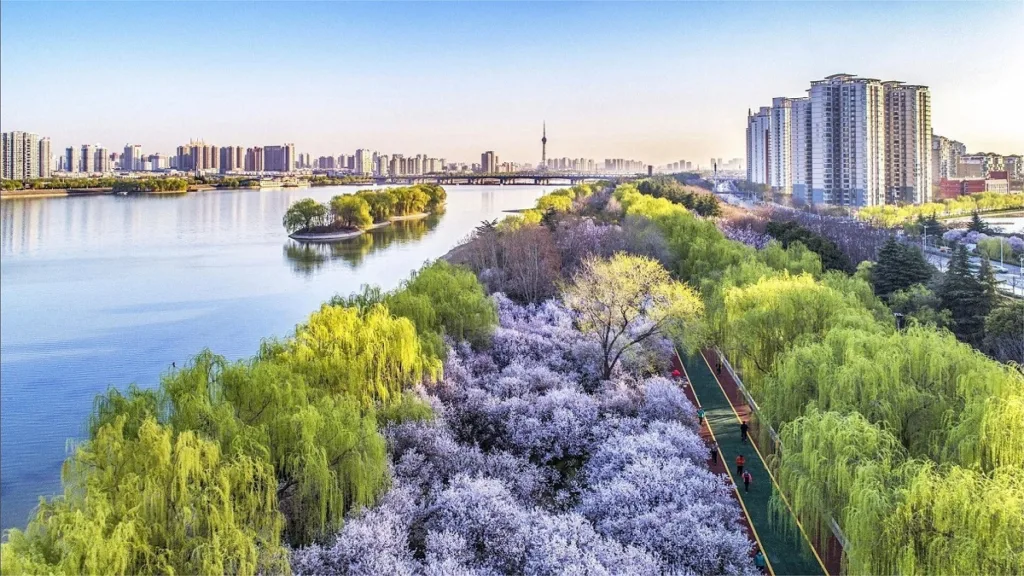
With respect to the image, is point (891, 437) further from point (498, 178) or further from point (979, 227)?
point (498, 178)

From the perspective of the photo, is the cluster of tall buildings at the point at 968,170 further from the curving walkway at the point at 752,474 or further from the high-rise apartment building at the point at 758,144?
the curving walkway at the point at 752,474

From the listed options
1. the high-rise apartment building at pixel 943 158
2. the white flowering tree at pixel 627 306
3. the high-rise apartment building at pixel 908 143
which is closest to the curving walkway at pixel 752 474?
the white flowering tree at pixel 627 306

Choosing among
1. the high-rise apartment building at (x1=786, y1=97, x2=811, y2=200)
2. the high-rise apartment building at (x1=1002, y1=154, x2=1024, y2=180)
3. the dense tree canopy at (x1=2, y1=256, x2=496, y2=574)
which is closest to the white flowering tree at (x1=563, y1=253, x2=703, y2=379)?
the dense tree canopy at (x1=2, y1=256, x2=496, y2=574)

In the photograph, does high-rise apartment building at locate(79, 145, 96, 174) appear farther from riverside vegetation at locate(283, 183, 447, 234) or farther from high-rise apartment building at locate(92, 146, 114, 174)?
riverside vegetation at locate(283, 183, 447, 234)

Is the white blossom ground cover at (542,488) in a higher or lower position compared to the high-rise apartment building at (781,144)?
lower

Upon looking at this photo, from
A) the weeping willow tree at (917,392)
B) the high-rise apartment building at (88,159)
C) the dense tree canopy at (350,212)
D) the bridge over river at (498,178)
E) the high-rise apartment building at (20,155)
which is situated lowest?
the weeping willow tree at (917,392)
